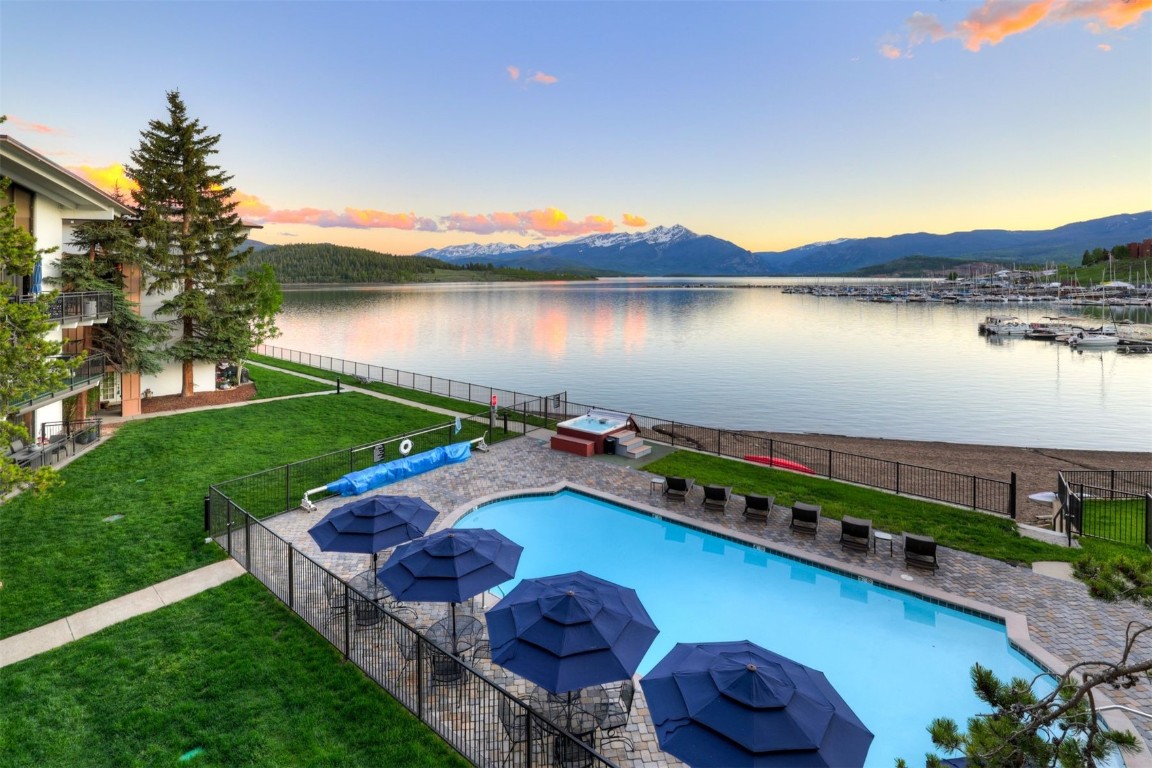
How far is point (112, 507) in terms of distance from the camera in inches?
653

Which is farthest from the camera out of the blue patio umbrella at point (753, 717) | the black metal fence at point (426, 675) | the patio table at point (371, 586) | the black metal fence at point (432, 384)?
the black metal fence at point (432, 384)

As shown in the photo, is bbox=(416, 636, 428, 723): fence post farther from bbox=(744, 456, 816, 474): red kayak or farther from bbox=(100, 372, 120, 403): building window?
bbox=(100, 372, 120, 403): building window

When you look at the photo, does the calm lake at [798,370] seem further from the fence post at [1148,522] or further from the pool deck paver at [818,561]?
the fence post at [1148,522]

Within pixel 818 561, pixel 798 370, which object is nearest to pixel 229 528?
pixel 818 561

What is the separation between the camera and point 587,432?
2305 centimetres

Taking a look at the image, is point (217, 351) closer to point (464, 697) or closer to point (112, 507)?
point (112, 507)

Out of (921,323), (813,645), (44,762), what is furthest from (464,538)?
(921,323)

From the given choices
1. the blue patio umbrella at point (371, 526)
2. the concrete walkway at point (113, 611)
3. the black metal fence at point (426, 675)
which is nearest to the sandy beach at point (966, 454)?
the concrete walkway at point (113, 611)

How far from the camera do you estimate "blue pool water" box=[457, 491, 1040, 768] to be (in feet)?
33.4

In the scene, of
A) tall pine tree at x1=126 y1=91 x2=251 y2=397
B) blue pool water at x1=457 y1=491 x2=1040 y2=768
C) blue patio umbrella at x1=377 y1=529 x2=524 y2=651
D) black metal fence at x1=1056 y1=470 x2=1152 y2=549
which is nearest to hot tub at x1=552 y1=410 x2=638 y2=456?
blue pool water at x1=457 y1=491 x2=1040 y2=768

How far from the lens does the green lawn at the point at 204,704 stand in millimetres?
7914

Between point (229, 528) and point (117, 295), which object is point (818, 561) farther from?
point (117, 295)

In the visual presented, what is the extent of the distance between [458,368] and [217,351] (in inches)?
1160

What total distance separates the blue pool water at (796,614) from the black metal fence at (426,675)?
10.2 ft
